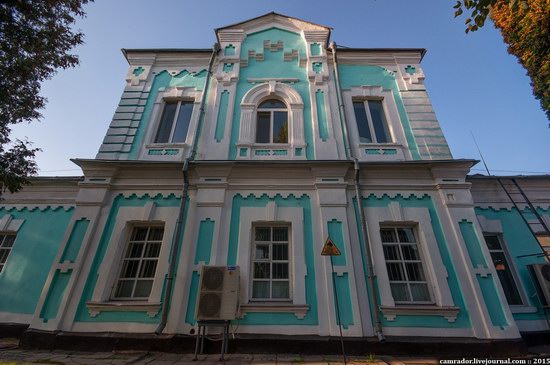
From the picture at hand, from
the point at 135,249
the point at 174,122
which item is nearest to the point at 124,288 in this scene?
the point at 135,249

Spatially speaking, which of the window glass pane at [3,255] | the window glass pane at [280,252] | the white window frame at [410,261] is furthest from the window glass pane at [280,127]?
the window glass pane at [3,255]

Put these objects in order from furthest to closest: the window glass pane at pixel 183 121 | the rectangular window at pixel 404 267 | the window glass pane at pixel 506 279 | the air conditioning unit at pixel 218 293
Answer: the window glass pane at pixel 183 121, the window glass pane at pixel 506 279, the rectangular window at pixel 404 267, the air conditioning unit at pixel 218 293

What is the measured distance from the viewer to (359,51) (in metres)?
9.59

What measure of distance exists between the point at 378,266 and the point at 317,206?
2.03 m

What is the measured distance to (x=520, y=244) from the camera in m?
7.31

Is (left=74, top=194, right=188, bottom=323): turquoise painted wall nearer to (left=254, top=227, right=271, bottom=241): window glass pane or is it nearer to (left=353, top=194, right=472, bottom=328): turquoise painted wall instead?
(left=254, top=227, right=271, bottom=241): window glass pane

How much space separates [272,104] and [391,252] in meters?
5.84

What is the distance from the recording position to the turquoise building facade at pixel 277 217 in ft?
19.0

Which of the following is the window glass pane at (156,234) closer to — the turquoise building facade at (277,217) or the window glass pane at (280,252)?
the turquoise building facade at (277,217)

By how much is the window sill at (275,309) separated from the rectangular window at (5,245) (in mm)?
7209

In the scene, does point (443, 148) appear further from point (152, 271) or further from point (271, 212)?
point (152, 271)

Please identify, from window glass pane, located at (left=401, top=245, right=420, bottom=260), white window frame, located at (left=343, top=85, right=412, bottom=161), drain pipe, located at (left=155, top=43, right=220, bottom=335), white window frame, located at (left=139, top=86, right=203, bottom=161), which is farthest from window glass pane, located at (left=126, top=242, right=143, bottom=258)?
window glass pane, located at (left=401, top=245, right=420, bottom=260)

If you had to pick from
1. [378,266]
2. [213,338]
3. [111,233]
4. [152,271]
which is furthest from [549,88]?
[111,233]

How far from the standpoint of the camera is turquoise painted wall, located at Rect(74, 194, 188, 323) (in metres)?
5.77
